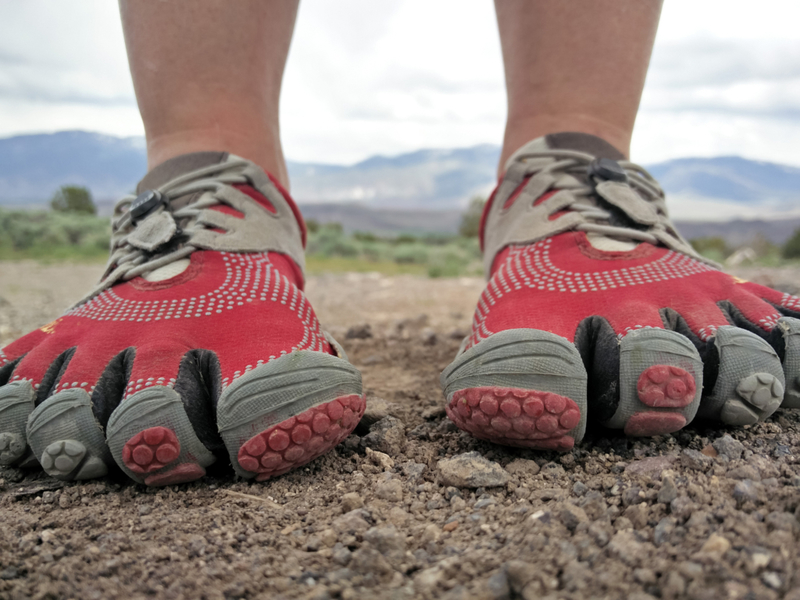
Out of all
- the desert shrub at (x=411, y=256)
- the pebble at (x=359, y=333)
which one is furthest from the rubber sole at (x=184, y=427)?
the desert shrub at (x=411, y=256)

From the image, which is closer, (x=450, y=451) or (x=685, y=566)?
(x=685, y=566)

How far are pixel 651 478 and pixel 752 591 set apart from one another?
8.7 inches

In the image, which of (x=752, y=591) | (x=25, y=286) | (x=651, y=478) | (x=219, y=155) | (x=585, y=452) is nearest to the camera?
(x=752, y=591)

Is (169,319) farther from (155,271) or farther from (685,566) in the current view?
(685,566)

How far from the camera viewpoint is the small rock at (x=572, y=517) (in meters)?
0.59

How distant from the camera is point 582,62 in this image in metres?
1.27

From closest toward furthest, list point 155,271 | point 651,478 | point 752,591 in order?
point 752,591 → point 651,478 → point 155,271

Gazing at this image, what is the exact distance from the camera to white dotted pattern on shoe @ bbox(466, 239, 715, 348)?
0.90 m

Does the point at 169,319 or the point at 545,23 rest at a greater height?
the point at 545,23

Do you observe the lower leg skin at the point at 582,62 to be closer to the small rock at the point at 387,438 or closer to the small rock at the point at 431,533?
the small rock at the point at 387,438

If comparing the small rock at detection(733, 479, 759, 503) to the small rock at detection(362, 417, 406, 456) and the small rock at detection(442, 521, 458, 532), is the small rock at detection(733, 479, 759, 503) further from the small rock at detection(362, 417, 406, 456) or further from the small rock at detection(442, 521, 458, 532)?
the small rock at detection(362, 417, 406, 456)

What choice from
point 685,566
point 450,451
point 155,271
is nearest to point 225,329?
point 155,271

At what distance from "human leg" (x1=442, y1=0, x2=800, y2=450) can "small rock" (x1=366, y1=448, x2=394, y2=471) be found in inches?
5.0

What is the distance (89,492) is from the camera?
2.46 feet
